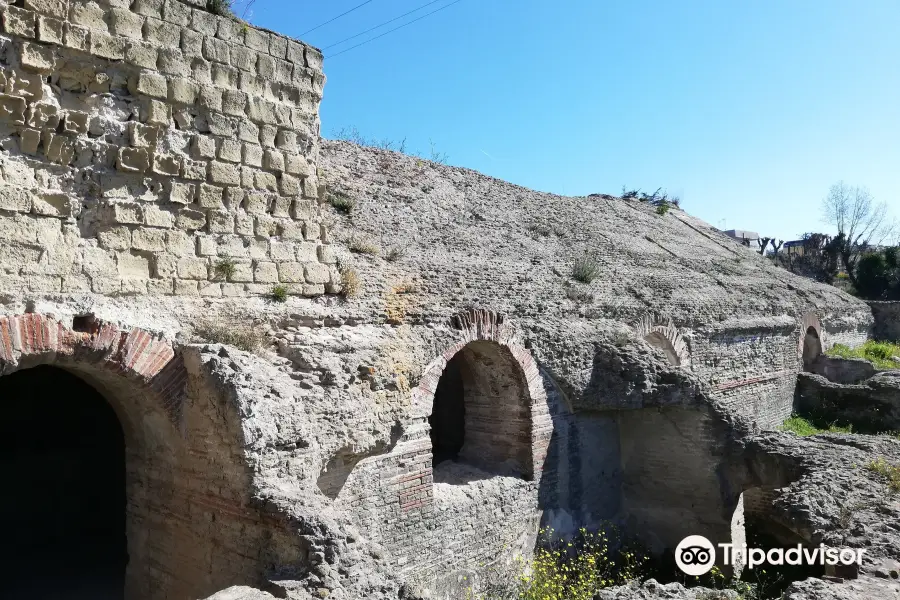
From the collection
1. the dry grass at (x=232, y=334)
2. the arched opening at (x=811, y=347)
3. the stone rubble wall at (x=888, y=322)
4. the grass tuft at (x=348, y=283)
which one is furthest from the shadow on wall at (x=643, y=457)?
the stone rubble wall at (x=888, y=322)

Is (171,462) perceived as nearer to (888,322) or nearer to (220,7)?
(220,7)

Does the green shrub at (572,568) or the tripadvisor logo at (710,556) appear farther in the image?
the tripadvisor logo at (710,556)

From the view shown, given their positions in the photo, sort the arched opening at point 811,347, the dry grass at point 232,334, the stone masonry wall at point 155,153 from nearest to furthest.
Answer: the stone masonry wall at point 155,153
the dry grass at point 232,334
the arched opening at point 811,347

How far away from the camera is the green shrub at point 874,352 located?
17891mm

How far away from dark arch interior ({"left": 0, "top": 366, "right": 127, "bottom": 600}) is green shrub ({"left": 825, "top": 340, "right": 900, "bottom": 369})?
55.9ft

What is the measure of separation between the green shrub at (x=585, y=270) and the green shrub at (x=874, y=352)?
10536mm

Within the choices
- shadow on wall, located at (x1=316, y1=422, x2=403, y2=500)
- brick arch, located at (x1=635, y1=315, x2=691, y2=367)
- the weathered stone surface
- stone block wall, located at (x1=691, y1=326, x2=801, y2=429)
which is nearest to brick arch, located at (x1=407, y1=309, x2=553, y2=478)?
shadow on wall, located at (x1=316, y1=422, x2=403, y2=500)

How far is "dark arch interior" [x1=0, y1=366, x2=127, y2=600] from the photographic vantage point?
725 cm

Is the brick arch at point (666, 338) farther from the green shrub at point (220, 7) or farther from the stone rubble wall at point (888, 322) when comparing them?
the stone rubble wall at point (888, 322)

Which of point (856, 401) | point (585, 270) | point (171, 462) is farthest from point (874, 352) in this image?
point (171, 462)

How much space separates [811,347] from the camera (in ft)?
57.1

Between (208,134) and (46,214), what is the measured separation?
1.37m

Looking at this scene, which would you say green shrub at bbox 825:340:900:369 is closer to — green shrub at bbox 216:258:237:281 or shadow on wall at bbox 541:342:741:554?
shadow on wall at bbox 541:342:741:554

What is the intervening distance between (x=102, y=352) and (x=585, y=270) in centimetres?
726
